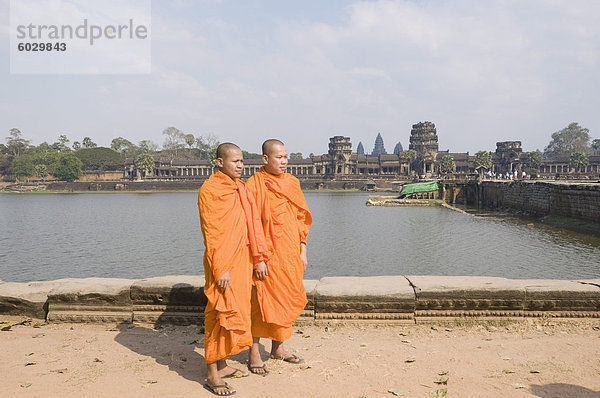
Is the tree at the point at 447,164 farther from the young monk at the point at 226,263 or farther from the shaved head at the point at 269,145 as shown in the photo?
A: the young monk at the point at 226,263

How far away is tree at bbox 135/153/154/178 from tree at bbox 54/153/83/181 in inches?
436

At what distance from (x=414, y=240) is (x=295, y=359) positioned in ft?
56.5

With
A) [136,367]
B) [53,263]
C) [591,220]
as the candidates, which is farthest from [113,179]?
[136,367]

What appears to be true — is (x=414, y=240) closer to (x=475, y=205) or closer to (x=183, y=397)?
(x=183, y=397)

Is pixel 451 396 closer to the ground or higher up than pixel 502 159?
closer to the ground

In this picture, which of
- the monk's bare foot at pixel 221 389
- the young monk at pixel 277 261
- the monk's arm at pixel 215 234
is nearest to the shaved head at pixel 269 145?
the young monk at pixel 277 261

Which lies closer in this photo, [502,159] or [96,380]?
[96,380]

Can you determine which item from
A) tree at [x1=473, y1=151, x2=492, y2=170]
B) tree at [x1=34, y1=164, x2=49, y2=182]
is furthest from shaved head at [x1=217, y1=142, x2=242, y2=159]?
tree at [x1=34, y1=164, x2=49, y2=182]

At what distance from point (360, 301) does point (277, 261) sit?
127 cm

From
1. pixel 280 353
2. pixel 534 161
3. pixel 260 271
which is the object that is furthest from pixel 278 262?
pixel 534 161

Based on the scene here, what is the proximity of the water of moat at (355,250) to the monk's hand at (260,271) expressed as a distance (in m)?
9.39

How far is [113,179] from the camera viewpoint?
296 ft

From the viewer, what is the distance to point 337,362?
11.8ft

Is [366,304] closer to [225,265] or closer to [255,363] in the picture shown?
[255,363]
